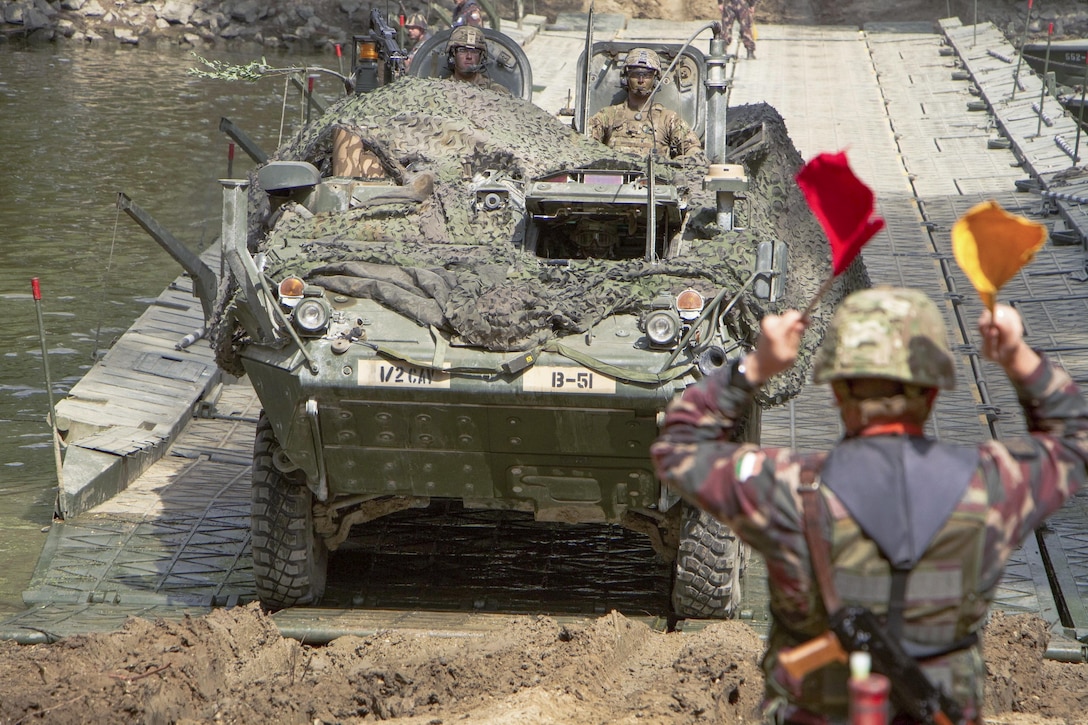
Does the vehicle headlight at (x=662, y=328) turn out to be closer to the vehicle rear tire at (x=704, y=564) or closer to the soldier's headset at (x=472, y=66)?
the vehicle rear tire at (x=704, y=564)

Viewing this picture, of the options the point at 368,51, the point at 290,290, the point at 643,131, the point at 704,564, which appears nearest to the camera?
the point at 290,290

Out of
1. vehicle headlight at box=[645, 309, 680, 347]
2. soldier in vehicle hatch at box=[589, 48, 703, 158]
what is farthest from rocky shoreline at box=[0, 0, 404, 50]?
vehicle headlight at box=[645, 309, 680, 347]

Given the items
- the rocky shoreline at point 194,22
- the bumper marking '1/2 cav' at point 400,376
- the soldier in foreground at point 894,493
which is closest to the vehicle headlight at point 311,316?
the bumper marking '1/2 cav' at point 400,376

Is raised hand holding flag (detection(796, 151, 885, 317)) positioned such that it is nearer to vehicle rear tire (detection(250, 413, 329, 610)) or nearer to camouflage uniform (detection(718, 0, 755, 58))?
vehicle rear tire (detection(250, 413, 329, 610))

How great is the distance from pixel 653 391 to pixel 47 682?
7.62ft

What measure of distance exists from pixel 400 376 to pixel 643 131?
3.60 metres

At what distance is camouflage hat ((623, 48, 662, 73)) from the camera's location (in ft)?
29.1

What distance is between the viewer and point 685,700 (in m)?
4.92

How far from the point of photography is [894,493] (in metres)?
2.70

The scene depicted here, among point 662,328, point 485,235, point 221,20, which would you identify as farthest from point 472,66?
point 221,20

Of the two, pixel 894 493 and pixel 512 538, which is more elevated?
pixel 894 493

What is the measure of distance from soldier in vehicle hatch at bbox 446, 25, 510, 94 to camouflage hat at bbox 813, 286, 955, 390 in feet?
21.2

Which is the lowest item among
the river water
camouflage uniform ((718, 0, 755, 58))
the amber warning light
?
the river water

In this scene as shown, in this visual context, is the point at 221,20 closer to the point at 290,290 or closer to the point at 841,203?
the point at 290,290
